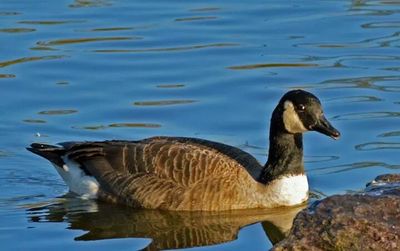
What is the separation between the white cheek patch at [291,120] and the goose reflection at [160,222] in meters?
0.87

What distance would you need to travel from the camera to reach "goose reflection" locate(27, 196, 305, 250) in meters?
13.1

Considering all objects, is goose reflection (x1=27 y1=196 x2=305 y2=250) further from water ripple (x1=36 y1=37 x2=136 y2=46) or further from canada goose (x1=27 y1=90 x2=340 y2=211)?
water ripple (x1=36 y1=37 x2=136 y2=46)

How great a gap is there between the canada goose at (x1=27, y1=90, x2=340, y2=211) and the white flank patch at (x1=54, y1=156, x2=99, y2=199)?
0.70ft

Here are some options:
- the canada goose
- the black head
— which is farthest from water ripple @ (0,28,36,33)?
the black head

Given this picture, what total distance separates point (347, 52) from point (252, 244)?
751 cm

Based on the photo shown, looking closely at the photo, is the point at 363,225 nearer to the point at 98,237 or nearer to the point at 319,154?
the point at 98,237

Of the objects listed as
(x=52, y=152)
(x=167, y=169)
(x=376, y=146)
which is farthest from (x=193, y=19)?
(x=167, y=169)

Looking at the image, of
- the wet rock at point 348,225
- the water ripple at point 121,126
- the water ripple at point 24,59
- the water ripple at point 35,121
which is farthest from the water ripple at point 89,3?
the wet rock at point 348,225

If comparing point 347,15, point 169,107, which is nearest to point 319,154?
point 169,107

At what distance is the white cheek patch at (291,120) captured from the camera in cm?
1431

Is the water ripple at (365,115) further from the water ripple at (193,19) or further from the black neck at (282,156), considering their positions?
the water ripple at (193,19)

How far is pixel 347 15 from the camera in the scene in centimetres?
2147

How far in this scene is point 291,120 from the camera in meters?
14.4

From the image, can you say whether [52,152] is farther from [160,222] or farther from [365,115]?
[365,115]
